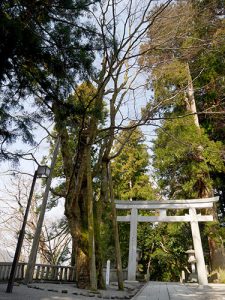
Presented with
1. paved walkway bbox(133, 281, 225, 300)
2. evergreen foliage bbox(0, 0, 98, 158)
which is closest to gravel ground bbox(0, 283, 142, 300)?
paved walkway bbox(133, 281, 225, 300)

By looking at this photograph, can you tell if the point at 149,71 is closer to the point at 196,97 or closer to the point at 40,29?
the point at 40,29

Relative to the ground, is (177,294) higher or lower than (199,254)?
lower

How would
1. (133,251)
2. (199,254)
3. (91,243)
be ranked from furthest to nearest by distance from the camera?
(133,251) < (199,254) < (91,243)

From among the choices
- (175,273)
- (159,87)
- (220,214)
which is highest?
(159,87)

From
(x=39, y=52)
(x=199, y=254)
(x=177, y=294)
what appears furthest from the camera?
(x=199, y=254)

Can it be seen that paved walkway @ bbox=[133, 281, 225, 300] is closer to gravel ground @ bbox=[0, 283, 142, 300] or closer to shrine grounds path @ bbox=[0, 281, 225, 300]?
shrine grounds path @ bbox=[0, 281, 225, 300]

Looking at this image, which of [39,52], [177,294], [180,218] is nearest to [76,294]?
[177,294]

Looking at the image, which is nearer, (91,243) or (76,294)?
(76,294)

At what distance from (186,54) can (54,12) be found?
5300 millimetres

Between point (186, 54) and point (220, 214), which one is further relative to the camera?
point (220, 214)

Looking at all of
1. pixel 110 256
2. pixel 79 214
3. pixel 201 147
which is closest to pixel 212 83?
pixel 201 147

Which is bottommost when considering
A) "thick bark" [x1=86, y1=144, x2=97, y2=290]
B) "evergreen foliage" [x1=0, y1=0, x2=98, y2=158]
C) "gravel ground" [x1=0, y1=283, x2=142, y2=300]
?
"gravel ground" [x1=0, y1=283, x2=142, y2=300]

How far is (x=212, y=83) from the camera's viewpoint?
42.0ft

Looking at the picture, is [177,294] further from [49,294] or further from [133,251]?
[133,251]
